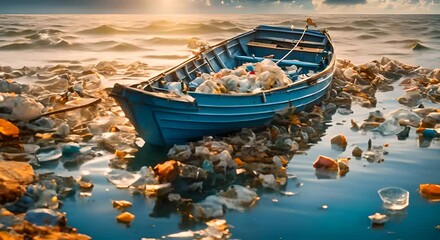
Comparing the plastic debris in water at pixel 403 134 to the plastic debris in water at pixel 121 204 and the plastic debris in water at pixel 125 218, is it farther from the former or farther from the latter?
the plastic debris in water at pixel 125 218

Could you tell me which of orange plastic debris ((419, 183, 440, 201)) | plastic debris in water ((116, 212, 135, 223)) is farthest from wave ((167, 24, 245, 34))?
plastic debris in water ((116, 212, 135, 223))

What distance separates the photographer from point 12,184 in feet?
20.6

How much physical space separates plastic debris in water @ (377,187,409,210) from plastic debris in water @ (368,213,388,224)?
0.33 metres

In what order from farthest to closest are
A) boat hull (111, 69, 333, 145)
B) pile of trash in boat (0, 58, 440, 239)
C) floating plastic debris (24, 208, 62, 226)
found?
1. boat hull (111, 69, 333, 145)
2. pile of trash in boat (0, 58, 440, 239)
3. floating plastic debris (24, 208, 62, 226)

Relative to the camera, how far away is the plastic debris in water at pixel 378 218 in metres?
5.91

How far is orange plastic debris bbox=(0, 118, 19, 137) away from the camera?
8.63m

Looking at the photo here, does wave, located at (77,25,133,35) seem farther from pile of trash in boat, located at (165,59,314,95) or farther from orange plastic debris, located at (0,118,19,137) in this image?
orange plastic debris, located at (0,118,19,137)

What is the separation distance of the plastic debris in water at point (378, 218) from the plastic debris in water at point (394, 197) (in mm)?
329

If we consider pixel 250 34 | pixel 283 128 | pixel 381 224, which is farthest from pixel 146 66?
pixel 381 224

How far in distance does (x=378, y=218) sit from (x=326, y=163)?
6.06 feet

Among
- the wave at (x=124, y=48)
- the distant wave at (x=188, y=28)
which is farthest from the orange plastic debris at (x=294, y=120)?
the distant wave at (x=188, y=28)

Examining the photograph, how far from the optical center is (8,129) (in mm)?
8695

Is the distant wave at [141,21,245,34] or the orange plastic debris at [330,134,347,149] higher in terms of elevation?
the distant wave at [141,21,245,34]

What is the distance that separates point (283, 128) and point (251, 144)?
1362 mm
